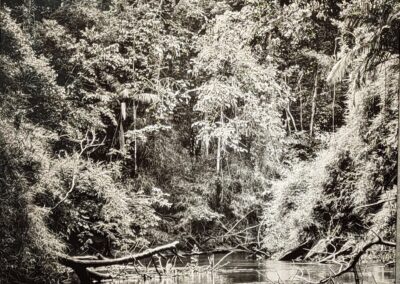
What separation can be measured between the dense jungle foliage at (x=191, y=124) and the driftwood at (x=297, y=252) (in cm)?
13

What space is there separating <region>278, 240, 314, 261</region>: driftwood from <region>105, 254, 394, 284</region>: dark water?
8cm

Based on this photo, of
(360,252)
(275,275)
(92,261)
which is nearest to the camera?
(360,252)

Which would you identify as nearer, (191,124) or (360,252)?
(360,252)

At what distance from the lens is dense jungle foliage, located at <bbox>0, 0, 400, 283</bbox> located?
145 inches

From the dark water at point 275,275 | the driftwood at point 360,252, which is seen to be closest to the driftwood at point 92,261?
the dark water at point 275,275

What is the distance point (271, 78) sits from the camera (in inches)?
191

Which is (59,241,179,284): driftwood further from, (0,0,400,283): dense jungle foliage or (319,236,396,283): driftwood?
(319,236,396,283): driftwood

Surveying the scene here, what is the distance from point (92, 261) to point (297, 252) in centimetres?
208

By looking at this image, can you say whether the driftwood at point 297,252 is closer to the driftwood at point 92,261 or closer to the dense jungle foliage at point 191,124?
the dense jungle foliage at point 191,124

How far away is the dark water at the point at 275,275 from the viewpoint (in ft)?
12.2

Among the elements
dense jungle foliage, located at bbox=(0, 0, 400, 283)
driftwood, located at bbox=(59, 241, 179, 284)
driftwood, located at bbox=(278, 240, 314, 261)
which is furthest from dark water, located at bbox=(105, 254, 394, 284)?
driftwood, located at bbox=(59, 241, 179, 284)

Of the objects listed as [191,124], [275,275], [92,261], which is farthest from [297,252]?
[92,261]

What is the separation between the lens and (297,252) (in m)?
4.79

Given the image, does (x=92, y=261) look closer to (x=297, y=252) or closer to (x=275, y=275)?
(x=275, y=275)
